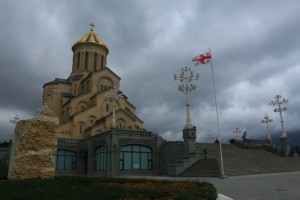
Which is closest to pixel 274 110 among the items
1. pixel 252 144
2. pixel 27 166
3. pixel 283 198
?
pixel 252 144

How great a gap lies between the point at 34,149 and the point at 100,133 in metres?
25.9

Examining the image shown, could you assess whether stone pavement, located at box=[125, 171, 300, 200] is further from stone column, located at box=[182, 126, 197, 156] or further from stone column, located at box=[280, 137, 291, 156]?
stone column, located at box=[280, 137, 291, 156]

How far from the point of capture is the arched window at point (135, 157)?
3538cm

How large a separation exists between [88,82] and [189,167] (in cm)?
3495

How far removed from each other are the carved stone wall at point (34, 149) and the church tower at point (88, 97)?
3447cm

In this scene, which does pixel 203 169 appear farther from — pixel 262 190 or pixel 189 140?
pixel 262 190

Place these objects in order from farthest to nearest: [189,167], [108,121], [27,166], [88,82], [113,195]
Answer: [88,82] → [108,121] → [189,167] → [27,166] → [113,195]

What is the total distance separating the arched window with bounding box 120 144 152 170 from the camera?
116ft

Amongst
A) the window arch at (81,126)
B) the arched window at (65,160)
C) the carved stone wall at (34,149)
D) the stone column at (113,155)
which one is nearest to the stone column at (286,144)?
the stone column at (113,155)

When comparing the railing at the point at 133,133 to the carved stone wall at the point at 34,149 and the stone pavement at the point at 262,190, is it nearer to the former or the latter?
the stone pavement at the point at 262,190

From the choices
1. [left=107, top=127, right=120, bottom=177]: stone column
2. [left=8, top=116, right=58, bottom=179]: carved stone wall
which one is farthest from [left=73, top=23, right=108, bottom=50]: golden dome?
[left=8, top=116, right=58, bottom=179]: carved stone wall

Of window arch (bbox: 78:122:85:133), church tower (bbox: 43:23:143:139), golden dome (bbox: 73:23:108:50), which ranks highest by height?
golden dome (bbox: 73:23:108:50)

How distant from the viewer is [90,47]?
6366 cm

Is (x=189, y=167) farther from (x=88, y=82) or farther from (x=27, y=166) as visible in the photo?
(x=88, y=82)
